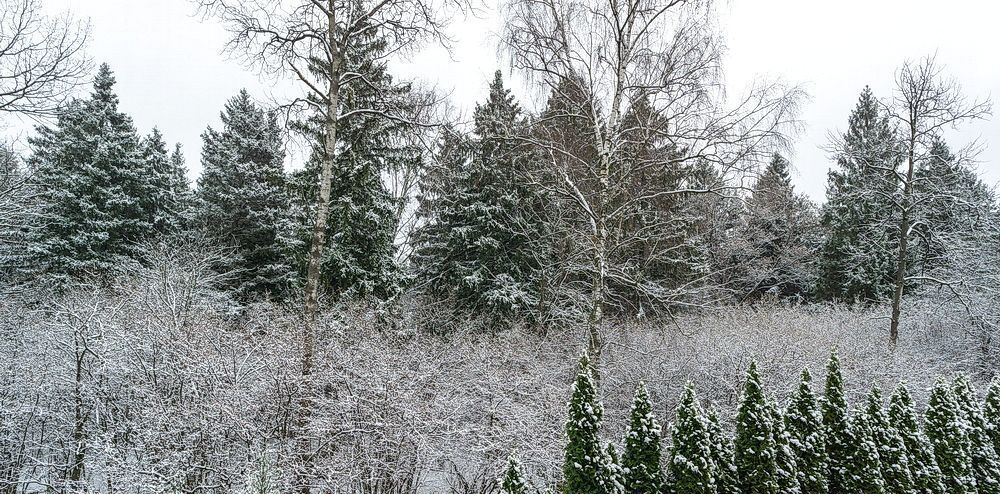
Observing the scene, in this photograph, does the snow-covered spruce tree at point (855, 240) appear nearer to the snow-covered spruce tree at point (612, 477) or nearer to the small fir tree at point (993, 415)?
the small fir tree at point (993, 415)

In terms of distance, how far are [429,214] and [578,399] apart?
13.8 m

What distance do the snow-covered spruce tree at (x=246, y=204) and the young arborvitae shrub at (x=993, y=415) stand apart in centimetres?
1617

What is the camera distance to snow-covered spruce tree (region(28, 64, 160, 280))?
55.8 ft

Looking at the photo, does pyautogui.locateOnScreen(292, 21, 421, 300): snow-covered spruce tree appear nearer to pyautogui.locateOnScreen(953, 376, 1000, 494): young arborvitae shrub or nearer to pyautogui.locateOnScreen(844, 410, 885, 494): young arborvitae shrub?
pyautogui.locateOnScreen(844, 410, 885, 494): young arborvitae shrub

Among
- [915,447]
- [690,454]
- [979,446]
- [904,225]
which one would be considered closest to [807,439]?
[690,454]

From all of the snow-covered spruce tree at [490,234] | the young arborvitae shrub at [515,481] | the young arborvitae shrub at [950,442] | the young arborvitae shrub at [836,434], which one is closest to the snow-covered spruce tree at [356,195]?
the snow-covered spruce tree at [490,234]

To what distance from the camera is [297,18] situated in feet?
24.0

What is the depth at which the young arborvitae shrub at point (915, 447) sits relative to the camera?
534 centimetres

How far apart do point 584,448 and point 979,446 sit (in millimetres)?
5270

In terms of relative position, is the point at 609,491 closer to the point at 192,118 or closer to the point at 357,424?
the point at 357,424

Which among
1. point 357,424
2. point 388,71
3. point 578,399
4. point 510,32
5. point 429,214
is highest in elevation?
point 388,71

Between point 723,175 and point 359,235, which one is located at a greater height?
point 723,175

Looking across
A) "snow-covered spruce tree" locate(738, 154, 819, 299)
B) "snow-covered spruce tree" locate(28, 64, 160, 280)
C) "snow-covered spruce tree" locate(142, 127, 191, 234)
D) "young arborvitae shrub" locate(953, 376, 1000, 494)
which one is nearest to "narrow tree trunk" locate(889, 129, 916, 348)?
"young arborvitae shrub" locate(953, 376, 1000, 494)

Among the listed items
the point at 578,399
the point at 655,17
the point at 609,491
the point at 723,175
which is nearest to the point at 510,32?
the point at 655,17
